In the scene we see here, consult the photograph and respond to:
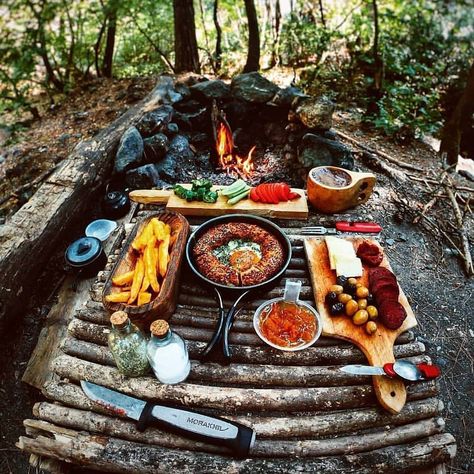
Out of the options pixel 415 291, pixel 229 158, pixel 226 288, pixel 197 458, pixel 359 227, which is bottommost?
pixel 415 291

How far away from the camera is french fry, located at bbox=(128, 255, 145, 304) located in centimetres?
299

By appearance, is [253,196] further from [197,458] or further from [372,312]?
[197,458]

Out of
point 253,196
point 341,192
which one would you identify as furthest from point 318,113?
point 253,196

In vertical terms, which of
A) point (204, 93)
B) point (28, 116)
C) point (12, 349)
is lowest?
point (12, 349)

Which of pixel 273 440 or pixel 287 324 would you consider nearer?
pixel 273 440

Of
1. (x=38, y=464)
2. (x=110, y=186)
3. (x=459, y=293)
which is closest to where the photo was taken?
(x=38, y=464)

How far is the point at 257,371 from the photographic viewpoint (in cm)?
289

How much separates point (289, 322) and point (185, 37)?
25.5 ft

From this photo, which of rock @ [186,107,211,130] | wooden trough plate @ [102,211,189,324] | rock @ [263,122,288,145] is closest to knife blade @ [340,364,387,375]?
wooden trough plate @ [102,211,189,324]

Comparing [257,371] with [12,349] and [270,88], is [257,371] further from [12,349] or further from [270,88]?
[270,88]

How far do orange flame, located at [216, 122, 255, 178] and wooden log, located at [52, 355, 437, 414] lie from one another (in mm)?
4136

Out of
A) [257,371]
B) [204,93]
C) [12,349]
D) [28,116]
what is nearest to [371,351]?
[257,371]

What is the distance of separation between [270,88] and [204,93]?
1259 millimetres

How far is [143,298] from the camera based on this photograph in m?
2.96
